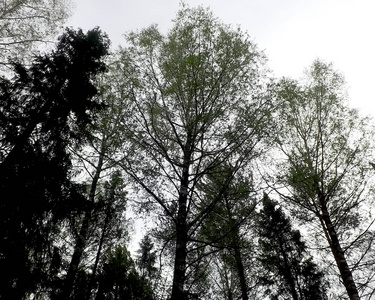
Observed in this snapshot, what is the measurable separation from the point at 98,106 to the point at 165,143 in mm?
2035

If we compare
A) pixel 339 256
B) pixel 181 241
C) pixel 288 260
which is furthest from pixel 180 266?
pixel 288 260

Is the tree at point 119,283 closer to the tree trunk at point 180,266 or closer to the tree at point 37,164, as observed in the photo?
the tree at point 37,164

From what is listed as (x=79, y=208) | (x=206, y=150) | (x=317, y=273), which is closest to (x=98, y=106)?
(x=79, y=208)

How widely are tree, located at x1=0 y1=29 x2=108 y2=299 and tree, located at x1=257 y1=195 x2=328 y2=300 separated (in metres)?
12.2

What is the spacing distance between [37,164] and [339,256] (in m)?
8.14

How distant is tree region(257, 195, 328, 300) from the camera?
50.4ft

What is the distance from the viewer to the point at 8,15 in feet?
27.3

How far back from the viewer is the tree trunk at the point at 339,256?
6238 mm

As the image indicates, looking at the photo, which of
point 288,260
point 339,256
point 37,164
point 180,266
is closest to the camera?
point 180,266

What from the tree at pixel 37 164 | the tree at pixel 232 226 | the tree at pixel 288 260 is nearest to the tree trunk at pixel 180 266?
the tree at pixel 232 226

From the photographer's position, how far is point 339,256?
6.98 metres

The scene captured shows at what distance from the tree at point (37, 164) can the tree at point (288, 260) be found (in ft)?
40.0

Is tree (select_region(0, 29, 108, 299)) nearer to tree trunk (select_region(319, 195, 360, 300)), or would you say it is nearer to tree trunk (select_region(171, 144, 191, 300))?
tree trunk (select_region(171, 144, 191, 300))

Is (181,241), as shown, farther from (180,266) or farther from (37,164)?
(37,164)
